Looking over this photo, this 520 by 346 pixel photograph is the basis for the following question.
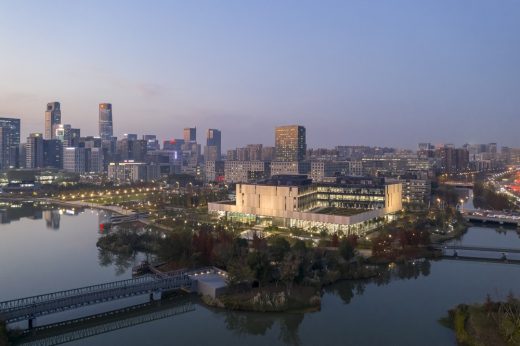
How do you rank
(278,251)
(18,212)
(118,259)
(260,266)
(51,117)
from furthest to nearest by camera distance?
(51,117), (18,212), (118,259), (278,251), (260,266)

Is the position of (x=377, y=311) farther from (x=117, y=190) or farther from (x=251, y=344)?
(x=117, y=190)

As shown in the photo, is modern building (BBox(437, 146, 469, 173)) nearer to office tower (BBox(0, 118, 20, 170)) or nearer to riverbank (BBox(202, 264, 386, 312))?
riverbank (BBox(202, 264, 386, 312))

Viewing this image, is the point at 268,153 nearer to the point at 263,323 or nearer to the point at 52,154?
the point at 52,154

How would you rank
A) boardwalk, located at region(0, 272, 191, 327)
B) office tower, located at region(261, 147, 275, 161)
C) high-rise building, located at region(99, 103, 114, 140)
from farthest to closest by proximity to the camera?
high-rise building, located at region(99, 103, 114, 140) → office tower, located at region(261, 147, 275, 161) → boardwalk, located at region(0, 272, 191, 327)

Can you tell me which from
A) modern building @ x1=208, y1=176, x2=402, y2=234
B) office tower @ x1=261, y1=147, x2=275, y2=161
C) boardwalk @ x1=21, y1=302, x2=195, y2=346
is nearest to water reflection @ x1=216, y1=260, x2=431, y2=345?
boardwalk @ x1=21, y1=302, x2=195, y2=346

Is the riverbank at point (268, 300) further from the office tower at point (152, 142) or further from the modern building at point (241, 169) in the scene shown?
the office tower at point (152, 142)

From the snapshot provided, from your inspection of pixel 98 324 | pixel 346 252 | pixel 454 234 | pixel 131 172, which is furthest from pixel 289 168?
pixel 98 324

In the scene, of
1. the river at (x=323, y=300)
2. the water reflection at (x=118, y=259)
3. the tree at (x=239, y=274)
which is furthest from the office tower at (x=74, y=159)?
the tree at (x=239, y=274)
